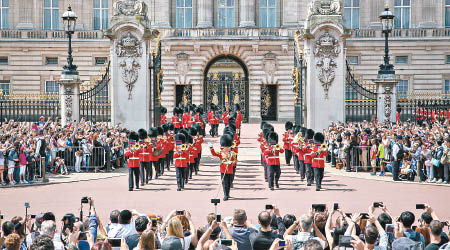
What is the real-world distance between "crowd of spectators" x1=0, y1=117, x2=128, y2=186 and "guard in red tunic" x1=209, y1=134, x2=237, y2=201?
16.0 ft

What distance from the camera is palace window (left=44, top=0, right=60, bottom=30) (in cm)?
4091

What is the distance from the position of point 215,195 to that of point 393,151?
17.1ft

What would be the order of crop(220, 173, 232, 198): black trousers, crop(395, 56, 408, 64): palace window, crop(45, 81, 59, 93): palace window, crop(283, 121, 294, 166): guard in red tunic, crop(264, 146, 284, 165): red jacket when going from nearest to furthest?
crop(220, 173, 232, 198): black trousers → crop(264, 146, 284, 165): red jacket → crop(283, 121, 294, 166): guard in red tunic → crop(395, 56, 408, 64): palace window → crop(45, 81, 59, 93): palace window

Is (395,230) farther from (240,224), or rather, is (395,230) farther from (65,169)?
(65,169)

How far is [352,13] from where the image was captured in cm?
4066

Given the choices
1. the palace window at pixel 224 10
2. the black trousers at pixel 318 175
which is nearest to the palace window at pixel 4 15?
the palace window at pixel 224 10

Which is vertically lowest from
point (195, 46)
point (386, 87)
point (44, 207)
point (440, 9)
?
point (44, 207)

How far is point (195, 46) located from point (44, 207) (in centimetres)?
2527

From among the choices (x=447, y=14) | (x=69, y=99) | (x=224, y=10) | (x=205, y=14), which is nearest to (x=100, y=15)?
(x=205, y=14)

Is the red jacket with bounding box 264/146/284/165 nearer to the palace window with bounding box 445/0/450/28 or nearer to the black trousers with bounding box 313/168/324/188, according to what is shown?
the black trousers with bounding box 313/168/324/188

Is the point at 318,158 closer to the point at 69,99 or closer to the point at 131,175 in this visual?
the point at 131,175

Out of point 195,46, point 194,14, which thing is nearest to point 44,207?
point 195,46

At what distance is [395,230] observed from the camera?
7.03 m

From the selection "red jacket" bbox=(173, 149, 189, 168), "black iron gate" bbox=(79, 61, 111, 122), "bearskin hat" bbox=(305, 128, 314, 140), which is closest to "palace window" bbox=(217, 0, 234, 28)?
"black iron gate" bbox=(79, 61, 111, 122)
